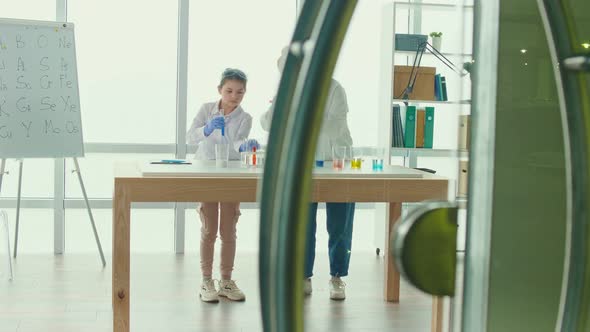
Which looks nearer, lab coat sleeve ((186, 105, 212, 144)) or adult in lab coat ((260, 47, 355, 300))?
lab coat sleeve ((186, 105, 212, 144))

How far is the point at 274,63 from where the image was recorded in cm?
552

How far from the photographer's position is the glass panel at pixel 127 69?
5.25m

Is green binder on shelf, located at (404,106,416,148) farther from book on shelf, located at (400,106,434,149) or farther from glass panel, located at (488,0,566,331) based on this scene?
glass panel, located at (488,0,566,331)

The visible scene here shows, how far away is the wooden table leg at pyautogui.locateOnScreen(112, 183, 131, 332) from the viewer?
2891mm

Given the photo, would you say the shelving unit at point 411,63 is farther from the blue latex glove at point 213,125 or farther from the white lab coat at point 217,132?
the blue latex glove at point 213,125

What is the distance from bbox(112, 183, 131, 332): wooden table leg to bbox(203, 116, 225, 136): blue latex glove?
0.73m

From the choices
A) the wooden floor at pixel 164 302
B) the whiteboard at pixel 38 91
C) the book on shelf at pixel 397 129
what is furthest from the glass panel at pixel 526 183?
the book on shelf at pixel 397 129

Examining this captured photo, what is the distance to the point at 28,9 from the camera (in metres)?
5.13

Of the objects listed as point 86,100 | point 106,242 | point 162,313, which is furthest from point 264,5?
point 162,313

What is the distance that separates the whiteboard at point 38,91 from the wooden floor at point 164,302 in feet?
2.48

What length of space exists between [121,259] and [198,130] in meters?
1.08

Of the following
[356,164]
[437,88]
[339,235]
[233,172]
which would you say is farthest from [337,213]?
[437,88]

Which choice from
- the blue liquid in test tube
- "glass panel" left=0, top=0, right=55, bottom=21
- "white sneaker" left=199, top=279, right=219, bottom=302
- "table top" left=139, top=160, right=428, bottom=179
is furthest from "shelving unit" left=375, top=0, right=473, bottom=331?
"glass panel" left=0, top=0, right=55, bottom=21

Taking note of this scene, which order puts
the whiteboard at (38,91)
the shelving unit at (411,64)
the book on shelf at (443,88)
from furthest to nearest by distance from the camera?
1. the book on shelf at (443,88)
2. the shelving unit at (411,64)
3. the whiteboard at (38,91)
